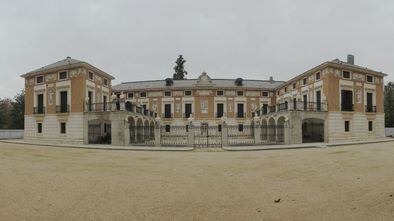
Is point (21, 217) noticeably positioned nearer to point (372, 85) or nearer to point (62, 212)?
point (62, 212)

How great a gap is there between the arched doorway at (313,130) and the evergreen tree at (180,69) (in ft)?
105

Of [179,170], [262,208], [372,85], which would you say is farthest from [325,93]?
[262,208]

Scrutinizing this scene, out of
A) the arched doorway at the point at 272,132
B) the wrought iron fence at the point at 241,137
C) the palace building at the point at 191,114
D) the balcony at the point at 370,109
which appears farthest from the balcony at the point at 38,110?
the balcony at the point at 370,109

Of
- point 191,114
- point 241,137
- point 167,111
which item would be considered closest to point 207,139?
point 191,114

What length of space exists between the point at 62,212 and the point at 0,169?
674cm

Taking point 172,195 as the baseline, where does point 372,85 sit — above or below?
above

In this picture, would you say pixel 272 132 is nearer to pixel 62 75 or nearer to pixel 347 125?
pixel 347 125

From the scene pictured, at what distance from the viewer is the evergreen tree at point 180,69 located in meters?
57.4

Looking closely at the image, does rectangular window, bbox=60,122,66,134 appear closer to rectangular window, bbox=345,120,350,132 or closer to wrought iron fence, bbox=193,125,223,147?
wrought iron fence, bbox=193,125,223,147

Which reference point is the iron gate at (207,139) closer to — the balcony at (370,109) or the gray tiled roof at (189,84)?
the gray tiled roof at (189,84)

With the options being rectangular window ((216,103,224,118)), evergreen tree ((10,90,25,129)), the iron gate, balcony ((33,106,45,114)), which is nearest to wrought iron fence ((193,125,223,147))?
the iron gate

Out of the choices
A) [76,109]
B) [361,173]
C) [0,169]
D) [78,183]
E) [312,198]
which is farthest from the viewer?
[76,109]

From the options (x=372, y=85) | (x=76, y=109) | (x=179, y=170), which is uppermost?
(x=372, y=85)

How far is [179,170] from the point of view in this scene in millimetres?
9914
